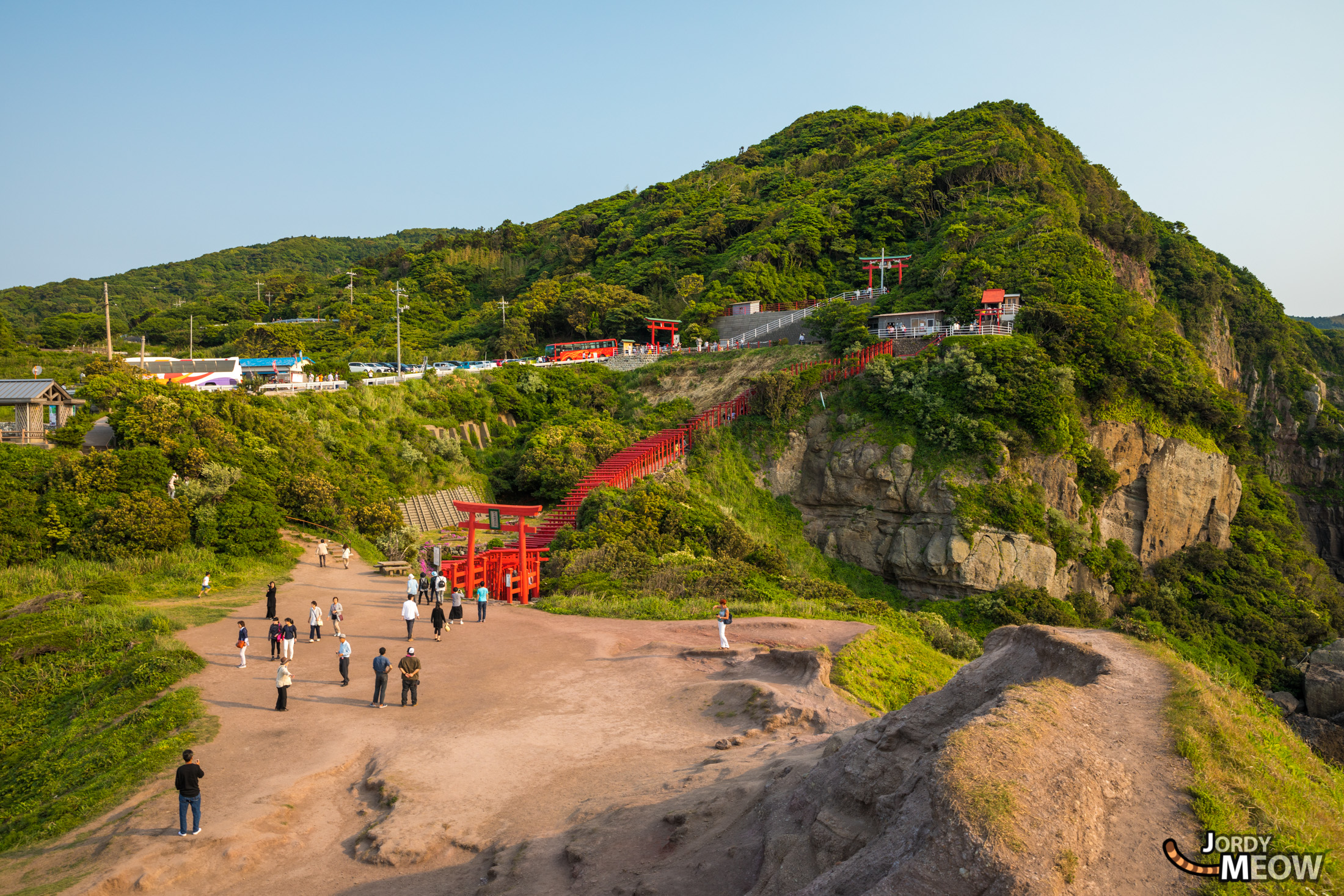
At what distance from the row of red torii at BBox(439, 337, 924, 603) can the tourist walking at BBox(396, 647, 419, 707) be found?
776cm

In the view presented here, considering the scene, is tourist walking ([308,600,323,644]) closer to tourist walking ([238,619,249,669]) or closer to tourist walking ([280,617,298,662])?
tourist walking ([280,617,298,662])

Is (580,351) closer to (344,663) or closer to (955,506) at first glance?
(955,506)

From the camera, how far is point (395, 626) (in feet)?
67.3

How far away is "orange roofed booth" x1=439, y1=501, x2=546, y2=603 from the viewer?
80.2 feet

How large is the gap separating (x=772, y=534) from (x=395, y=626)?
1863 cm

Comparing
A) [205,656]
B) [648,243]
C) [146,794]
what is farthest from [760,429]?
[648,243]

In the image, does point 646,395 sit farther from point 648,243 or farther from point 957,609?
point 648,243

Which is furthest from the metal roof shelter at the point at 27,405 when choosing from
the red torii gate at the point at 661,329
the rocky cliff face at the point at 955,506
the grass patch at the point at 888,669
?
the red torii gate at the point at 661,329

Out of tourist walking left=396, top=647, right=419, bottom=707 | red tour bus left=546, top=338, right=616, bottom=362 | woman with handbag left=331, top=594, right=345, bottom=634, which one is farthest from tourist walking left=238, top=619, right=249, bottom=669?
red tour bus left=546, top=338, right=616, bottom=362

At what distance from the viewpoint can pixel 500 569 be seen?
24938 millimetres

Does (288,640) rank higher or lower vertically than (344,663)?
higher

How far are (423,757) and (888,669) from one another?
10197mm

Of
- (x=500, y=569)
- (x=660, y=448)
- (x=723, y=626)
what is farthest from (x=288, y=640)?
(x=660, y=448)

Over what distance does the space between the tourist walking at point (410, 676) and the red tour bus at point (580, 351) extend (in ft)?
127
